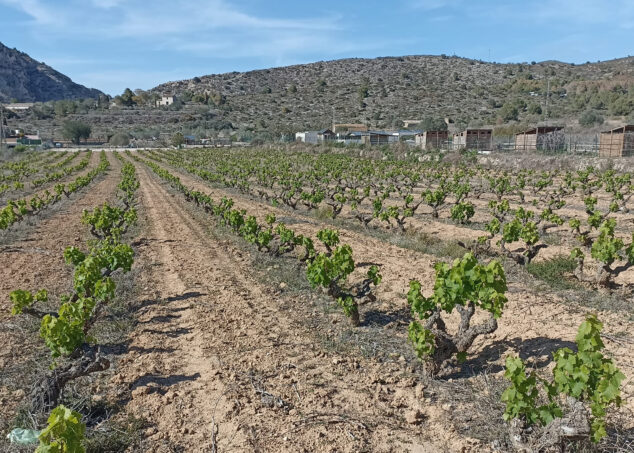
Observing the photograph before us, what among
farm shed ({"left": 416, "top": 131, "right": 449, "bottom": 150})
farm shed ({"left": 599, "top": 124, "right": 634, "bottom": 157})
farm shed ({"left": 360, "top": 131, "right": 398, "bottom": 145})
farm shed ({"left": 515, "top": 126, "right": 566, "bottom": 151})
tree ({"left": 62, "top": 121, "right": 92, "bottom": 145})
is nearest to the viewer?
farm shed ({"left": 599, "top": 124, "right": 634, "bottom": 157})

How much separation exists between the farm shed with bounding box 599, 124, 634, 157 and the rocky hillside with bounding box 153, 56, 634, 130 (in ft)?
97.7

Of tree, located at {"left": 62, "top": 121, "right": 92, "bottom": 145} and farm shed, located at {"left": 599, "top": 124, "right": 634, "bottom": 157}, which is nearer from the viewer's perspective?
farm shed, located at {"left": 599, "top": 124, "right": 634, "bottom": 157}

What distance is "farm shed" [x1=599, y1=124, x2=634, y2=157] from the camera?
3325 cm

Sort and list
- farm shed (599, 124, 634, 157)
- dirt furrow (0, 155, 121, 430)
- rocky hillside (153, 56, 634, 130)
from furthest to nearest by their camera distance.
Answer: rocky hillside (153, 56, 634, 130)
farm shed (599, 124, 634, 157)
dirt furrow (0, 155, 121, 430)

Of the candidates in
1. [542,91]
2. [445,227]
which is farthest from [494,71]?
[445,227]

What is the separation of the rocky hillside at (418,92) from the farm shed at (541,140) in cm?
2158

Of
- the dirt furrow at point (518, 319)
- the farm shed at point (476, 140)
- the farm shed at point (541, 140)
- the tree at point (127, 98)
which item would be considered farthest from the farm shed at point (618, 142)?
the tree at point (127, 98)

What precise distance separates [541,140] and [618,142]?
8.60 meters

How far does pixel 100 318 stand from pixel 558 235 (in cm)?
1212

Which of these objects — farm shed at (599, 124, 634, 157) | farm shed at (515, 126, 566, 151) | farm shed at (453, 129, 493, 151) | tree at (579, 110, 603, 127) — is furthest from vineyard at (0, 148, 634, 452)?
tree at (579, 110, 603, 127)

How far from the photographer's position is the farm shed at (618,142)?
33.2m

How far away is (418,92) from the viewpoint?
9794 cm

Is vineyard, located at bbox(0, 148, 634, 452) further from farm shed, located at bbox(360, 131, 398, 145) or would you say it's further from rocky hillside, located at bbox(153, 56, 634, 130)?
rocky hillside, located at bbox(153, 56, 634, 130)

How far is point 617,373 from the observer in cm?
375
